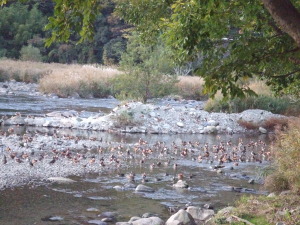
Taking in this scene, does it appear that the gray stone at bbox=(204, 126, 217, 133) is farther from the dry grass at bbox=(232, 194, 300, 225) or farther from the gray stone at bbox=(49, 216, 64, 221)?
the gray stone at bbox=(49, 216, 64, 221)

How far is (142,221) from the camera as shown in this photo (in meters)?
7.44

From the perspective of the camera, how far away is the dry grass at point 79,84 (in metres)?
28.6

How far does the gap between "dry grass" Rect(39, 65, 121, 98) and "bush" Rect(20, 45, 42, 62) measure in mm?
13844

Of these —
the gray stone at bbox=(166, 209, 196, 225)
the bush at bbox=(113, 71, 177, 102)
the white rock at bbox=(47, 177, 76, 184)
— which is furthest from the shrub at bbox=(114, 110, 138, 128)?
the gray stone at bbox=(166, 209, 196, 225)

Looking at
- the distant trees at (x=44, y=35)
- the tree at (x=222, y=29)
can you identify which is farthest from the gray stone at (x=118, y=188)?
the distant trees at (x=44, y=35)

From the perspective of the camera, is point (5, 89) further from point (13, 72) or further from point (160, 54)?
point (160, 54)

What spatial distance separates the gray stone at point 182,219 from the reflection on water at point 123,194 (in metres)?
0.58

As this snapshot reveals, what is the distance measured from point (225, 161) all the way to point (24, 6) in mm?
41014

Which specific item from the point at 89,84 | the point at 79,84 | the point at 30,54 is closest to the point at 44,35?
the point at 30,54

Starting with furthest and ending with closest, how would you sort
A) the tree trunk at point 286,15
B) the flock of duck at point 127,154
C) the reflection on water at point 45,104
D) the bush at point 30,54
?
the bush at point 30,54 < the reflection on water at point 45,104 < the flock of duck at point 127,154 < the tree trunk at point 286,15

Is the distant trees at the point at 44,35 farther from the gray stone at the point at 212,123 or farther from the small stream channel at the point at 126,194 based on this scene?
the small stream channel at the point at 126,194

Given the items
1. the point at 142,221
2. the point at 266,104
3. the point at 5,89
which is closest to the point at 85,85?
the point at 5,89

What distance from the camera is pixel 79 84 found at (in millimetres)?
28828

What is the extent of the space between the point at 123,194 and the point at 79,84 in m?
20.0
